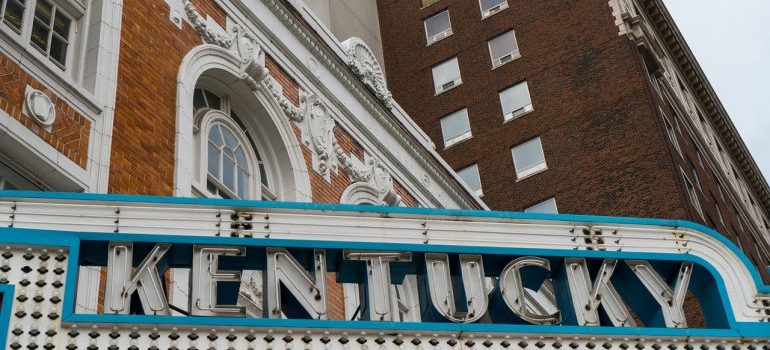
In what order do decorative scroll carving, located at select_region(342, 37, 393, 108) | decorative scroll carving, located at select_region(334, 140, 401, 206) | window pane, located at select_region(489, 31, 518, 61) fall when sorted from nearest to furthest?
decorative scroll carving, located at select_region(334, 140, 401, 206) → decorative scroll carving, located at select_region(342, 37, 393, 108) → window pane, located at select_region(489, 31, 518, 61)

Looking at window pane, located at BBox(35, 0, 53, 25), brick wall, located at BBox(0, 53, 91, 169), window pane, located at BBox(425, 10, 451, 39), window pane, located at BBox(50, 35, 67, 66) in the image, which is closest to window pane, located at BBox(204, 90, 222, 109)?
window pane, located at BBox(50, 35, 67, 66)

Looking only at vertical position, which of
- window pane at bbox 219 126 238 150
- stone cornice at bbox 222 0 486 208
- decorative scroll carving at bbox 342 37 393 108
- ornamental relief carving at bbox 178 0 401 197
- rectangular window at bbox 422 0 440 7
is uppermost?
rectangular window at bbox 422 0 440 7

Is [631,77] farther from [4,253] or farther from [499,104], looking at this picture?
[4,253]

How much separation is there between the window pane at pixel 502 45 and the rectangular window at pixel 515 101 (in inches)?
80.8

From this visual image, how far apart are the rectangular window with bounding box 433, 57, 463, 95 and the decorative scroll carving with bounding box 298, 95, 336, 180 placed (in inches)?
1054

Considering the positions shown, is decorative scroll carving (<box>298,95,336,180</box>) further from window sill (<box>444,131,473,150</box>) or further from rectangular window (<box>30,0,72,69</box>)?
window sill (<box>444,131,473,150</box>)

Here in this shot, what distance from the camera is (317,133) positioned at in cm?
2397

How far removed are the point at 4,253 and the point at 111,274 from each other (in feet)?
3.46

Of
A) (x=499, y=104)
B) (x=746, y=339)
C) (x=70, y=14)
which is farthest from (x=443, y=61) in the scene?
(x=746, y=339)

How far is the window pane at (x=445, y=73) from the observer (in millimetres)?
51500

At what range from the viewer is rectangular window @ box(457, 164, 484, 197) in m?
47.2

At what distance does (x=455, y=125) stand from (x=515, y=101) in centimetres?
280

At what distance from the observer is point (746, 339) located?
1348 cm

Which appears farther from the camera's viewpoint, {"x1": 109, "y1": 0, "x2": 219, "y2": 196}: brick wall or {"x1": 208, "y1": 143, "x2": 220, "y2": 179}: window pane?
{"x1": 208, "y1": 143, "x2": 220, "y2": 179}: window pane
